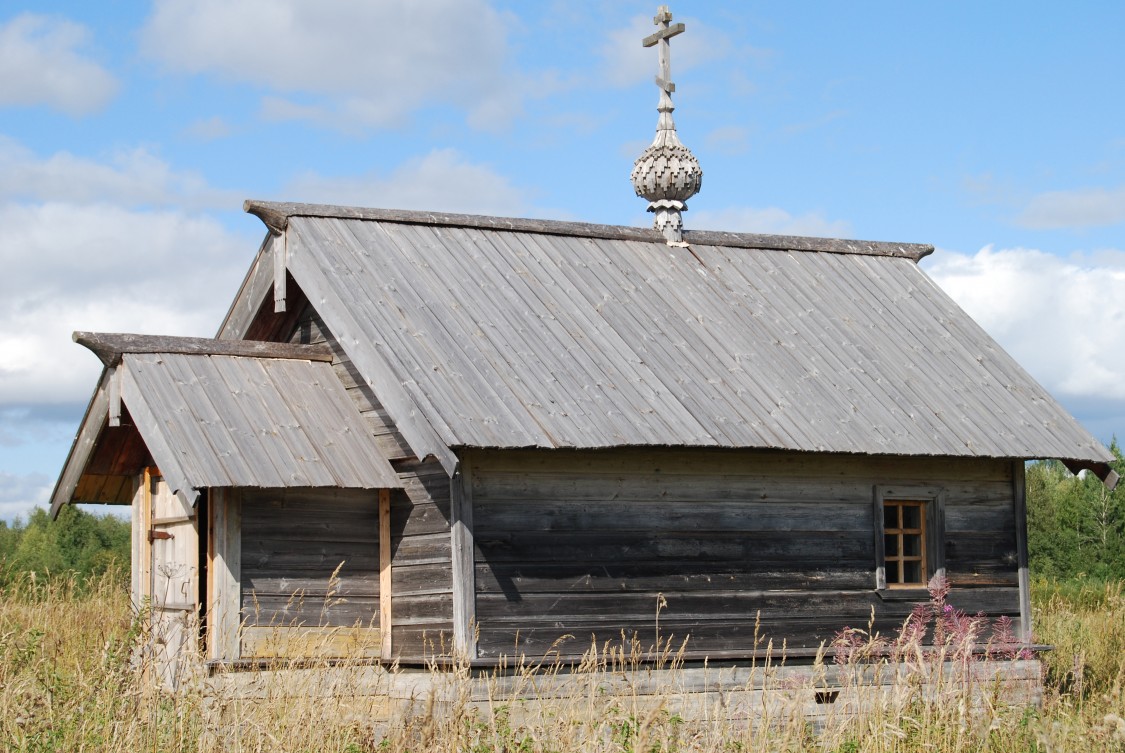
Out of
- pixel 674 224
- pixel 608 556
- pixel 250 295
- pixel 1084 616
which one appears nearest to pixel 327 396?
pixel 250 295

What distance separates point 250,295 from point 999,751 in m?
8.87

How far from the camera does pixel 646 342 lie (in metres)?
13.9

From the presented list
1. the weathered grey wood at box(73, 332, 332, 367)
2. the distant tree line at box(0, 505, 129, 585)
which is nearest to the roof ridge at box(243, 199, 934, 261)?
the weathered grey wood at box(73, 332, 332, 367)

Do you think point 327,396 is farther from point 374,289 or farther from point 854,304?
point 854,304

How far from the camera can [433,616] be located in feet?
38.9

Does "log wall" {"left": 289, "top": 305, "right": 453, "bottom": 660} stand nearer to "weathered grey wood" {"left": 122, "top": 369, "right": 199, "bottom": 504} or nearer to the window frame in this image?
"weathered grey wood" {"left": 122, "top": 369, "right": 199, "bottom": 504}

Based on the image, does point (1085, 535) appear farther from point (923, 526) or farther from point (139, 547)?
point (139, 547)

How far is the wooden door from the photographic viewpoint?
12352 mm

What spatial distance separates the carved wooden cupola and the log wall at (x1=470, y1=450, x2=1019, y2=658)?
4.05 meters

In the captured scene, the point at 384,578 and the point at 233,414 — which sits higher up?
the point at 233,414

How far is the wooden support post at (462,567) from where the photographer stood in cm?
1145

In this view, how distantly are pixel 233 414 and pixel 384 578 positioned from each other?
6.19ft

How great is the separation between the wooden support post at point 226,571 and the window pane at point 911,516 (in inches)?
254

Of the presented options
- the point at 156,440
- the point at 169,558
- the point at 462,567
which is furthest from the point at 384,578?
the point at 156,440
